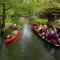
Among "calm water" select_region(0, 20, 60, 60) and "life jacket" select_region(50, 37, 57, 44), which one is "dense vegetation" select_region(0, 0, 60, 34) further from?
"life jacket" select_region(50, 37, 57, 44)

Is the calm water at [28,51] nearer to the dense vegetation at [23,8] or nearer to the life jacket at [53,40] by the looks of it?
the life jacket at [53,40]

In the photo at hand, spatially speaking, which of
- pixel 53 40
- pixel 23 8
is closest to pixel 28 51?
pixel 53 40

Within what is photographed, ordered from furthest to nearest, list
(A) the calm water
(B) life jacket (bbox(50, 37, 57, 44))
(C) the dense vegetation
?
(C) the dense vegetation
(B) life jacket (bbox(50, 37, 57, 44))
(A) the calm water

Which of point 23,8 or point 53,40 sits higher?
point 23,8

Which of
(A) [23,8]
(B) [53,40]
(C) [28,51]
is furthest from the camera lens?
(A) [23,8]

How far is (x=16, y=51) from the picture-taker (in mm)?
21812

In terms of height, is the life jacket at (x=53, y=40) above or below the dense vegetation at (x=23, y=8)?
below

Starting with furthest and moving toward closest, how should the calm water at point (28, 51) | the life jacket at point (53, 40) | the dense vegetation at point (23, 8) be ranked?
the dense vegetation at point (23, 8)
the life jacket at point (53, 40)
the calm water at point (28, 51)

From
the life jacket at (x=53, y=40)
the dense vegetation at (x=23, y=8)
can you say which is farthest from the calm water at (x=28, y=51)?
the dense vegetation at (x=23, y=8)

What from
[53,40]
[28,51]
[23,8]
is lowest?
[28,51]

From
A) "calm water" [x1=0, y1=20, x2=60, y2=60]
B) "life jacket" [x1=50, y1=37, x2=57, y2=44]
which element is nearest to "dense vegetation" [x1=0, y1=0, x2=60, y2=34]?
"calm water" [x1=0, y1=20, x2=60, y2=60]

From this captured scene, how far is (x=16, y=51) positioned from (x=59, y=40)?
4.46 m

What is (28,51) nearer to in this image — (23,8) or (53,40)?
(53,40)

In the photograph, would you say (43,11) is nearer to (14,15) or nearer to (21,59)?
(14,15)
